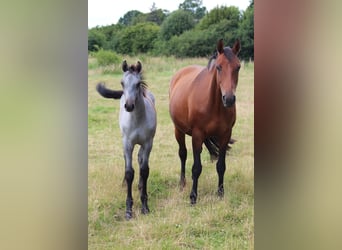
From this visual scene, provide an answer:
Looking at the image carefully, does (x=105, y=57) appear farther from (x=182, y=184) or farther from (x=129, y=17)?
(x=182, y=184)

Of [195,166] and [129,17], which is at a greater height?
[129,17]

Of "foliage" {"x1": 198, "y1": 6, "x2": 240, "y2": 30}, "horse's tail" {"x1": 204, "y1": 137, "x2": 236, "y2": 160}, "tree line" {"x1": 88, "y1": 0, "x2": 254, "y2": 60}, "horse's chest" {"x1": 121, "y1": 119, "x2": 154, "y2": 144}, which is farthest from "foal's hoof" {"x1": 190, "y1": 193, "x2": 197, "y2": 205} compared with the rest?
"foliage" {"x1": 198, "y1": 6, "x2": 240, "y2": 30}

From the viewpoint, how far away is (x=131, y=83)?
168 centimetres

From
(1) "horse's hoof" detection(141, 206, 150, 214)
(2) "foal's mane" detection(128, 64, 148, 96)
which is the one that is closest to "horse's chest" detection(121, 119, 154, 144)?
(2) "foal's mane" detection(128, 64, 148, 96)

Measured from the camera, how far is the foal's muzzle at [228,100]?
5.45ft

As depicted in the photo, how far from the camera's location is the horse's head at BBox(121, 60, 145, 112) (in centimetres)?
A: 168

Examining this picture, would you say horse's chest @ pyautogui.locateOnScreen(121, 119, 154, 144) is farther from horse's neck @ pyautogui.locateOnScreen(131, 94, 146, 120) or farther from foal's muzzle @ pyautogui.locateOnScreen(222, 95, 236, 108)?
foal's muzzle @ pyautogui.locateOnScreen(222, 95, 236, 108)

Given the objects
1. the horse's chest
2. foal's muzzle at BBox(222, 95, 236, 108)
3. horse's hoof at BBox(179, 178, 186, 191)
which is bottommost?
horse's hoof at BBox(179, 178, 186, 191)

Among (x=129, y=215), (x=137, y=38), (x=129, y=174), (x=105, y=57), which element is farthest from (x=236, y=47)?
(x=129, y=215)

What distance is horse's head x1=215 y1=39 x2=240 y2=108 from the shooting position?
165 centimetres

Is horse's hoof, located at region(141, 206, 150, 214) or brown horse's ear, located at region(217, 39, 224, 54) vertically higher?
brown horse's ear, located at region(217, 39, 224, 54)

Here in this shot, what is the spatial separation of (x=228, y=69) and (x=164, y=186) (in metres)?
0.48
